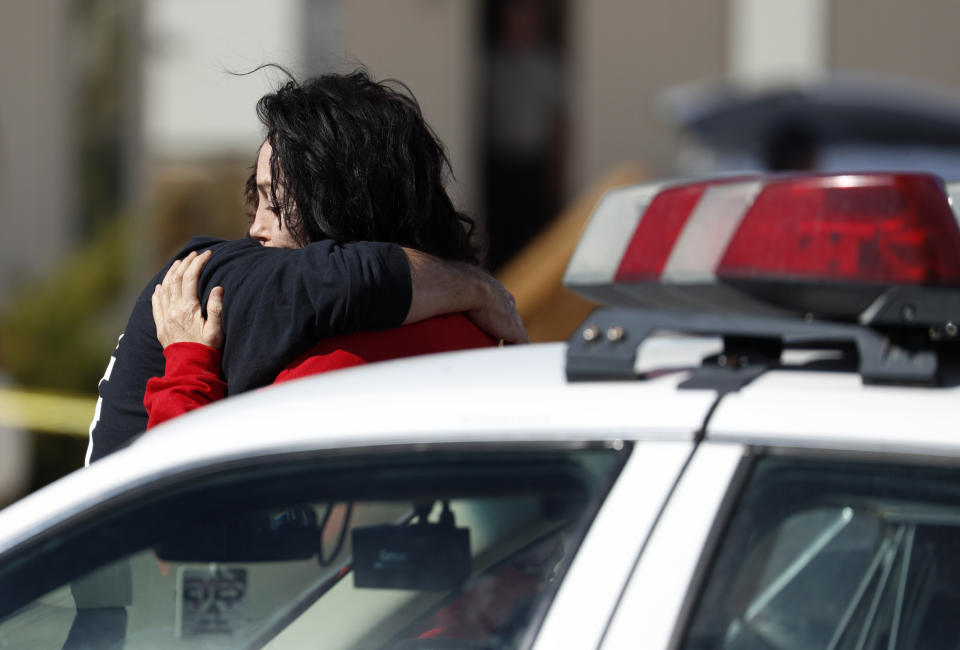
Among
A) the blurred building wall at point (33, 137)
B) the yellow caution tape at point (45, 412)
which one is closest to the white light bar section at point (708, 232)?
the yellow caution tape at point (45, 412)

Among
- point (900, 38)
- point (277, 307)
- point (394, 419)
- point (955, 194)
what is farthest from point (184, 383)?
point (900, 38)

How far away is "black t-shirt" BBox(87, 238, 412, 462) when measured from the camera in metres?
1.73

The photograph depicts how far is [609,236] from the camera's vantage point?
1.44m

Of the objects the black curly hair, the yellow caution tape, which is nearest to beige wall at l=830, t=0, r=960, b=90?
the yellow caution tape

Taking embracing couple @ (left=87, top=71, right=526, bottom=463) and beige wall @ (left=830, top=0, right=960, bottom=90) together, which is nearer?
embracing couple @ (left=87, top=71, right=526, bottom=463)

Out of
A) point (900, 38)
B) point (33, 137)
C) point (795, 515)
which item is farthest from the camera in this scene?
point (900, 38)

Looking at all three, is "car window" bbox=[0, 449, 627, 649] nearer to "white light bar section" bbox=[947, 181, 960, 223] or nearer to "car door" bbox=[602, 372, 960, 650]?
"car door" bbox=[602, 372, 960, 650]

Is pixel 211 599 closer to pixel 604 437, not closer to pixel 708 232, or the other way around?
pixel 604 437

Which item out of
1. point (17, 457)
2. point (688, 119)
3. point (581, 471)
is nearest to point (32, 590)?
point (581, 471)

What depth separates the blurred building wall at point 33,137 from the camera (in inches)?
357

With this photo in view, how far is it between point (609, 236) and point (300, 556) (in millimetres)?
528

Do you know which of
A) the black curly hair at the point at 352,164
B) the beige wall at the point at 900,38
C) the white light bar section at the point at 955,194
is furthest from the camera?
the beige wall at the point at 900,38

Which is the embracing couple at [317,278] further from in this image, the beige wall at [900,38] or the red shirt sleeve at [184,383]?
the beige wall at [900,38]

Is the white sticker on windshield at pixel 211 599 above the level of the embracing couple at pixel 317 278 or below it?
below
